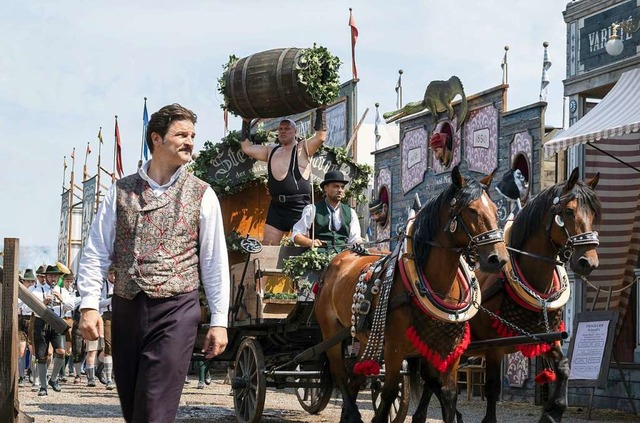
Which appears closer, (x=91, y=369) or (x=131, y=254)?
(x=131, y=254)

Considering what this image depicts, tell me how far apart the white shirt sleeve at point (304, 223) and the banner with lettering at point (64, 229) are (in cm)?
3691

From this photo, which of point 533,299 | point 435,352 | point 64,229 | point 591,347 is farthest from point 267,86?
point 64,229

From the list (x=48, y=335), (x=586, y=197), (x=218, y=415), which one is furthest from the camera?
(x=48, y=335)

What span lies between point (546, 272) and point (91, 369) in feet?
36.9

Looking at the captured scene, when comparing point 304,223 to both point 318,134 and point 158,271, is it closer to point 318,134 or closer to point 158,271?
point 318,134

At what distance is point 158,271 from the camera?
5.27m

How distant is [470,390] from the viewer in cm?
1622

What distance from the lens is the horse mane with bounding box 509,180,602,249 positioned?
9.56 metres

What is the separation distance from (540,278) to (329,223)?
2.57m

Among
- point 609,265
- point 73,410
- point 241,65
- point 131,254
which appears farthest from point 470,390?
point 131,254

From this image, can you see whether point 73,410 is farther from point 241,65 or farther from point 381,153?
point 381,153

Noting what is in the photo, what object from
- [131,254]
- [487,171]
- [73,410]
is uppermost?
[487,171]

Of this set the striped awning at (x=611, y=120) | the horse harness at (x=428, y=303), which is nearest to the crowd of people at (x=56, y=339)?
the striped awning at (x=611, y=120)

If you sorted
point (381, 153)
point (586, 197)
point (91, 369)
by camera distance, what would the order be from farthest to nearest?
1. point (381, 153)
2. point (91, 369)
3. point (586, 197)
